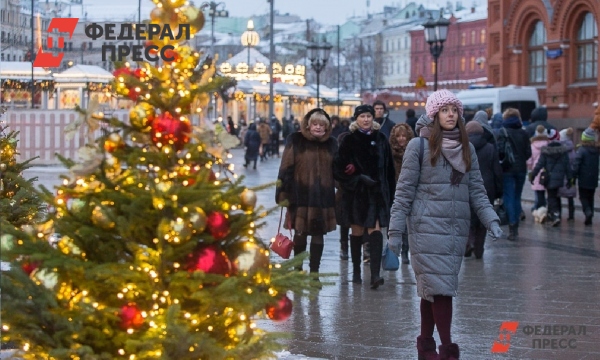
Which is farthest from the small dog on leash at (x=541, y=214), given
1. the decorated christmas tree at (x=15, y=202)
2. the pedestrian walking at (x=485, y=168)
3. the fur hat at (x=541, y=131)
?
the decorated christmas tree at (x=15, y=202)

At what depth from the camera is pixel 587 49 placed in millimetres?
41438

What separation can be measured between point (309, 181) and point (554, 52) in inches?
1284

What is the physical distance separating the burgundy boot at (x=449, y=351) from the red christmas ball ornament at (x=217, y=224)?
284 cm

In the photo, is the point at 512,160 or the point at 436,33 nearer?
the point at 512,160

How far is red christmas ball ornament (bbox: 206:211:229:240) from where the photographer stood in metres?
5.11

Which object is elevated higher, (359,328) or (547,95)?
(547,95)

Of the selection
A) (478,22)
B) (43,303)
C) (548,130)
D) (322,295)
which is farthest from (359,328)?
(478,22)

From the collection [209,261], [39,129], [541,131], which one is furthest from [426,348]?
A: [39,129]

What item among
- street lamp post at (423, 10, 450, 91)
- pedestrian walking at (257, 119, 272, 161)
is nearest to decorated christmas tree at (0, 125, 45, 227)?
street lamp post at (423, 10, 450, 91)

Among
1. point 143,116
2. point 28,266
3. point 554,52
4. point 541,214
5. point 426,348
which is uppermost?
point 554,52

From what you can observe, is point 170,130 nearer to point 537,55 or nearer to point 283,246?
point 283,246

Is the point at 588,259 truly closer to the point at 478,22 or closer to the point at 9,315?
the point at 9,315

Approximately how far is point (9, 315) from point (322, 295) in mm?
6472

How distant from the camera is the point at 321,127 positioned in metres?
11.3
